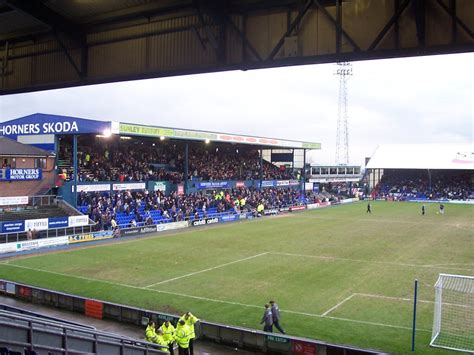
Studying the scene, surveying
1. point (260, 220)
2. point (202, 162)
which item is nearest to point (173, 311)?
point (260, 220)

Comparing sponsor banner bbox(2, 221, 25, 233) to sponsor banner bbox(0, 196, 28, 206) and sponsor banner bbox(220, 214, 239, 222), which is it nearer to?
sponsor banner bbox(0, 196, 28, 206)

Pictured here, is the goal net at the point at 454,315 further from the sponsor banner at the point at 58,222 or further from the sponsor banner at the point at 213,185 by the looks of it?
the sponsor banner at the point at 213,185

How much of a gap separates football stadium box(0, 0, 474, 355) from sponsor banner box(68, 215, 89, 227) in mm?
100

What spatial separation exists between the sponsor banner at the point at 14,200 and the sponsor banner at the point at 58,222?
3.51m

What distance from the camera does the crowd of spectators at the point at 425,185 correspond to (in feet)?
254

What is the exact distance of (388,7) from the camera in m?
8.88

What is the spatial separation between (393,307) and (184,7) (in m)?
13.4

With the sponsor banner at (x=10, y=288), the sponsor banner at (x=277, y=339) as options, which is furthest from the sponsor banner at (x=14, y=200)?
the sponsor banner at (x=277, y=339)

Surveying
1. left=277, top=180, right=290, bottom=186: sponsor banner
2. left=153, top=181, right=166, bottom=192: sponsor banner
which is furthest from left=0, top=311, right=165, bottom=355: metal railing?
left=277, top=180, right=290, bottom=186: sponsor banner

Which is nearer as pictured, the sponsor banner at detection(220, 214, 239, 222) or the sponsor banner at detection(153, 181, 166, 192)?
the sponsor banner at detection(153, 181, 166, 192)

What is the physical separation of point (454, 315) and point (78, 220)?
2601 centimetres

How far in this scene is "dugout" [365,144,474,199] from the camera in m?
76.6

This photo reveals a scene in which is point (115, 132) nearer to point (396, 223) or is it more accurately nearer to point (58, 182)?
point (58, 182)

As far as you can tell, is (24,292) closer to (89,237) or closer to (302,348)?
(302,348)
